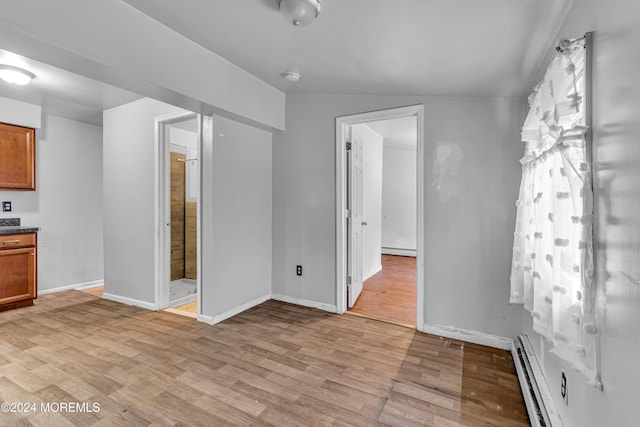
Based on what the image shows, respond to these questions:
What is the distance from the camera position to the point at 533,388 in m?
1.74

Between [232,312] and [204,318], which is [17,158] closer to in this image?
[204,318]

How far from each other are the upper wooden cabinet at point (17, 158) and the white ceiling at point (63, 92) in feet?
1.27

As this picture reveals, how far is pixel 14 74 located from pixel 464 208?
3.93 meters

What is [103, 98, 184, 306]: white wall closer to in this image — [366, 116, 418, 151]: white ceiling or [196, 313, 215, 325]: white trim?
[196, 313, 215, 325]: white trim

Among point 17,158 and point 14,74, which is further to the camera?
point 17,158

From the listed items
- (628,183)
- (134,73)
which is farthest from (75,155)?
(628,183)

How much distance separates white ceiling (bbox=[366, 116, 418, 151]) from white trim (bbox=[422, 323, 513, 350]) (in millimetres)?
2635

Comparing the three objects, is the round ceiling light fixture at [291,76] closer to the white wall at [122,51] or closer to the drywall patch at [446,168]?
the white wall at [122,51]

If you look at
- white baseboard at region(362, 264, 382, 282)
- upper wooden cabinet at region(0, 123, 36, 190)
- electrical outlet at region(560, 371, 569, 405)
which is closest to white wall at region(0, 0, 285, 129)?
upper wooden cabinet at region(0, 123, 36, 190)

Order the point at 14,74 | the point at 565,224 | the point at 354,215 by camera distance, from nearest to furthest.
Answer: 1. the point at 565,224
2. the point at 14,74
3. the point at 354,215

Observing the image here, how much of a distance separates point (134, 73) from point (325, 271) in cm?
239

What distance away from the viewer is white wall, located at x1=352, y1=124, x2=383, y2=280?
440cm

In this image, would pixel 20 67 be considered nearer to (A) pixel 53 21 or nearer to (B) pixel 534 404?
(A) pixel 53 21

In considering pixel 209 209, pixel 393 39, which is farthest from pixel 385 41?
pixel 209 209
